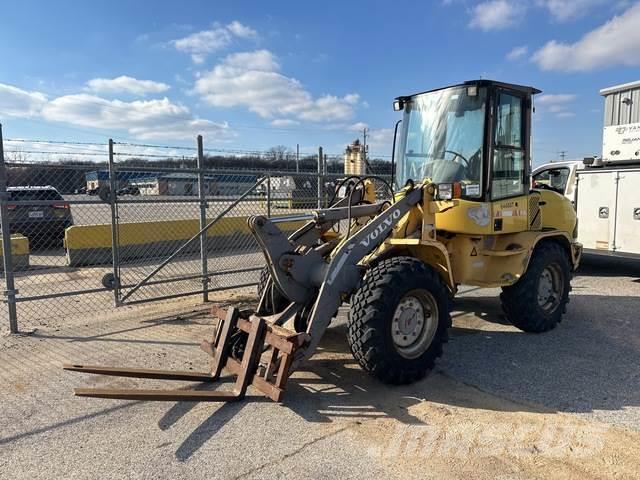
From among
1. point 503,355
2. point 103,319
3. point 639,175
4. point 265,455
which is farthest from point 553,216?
point 103,319

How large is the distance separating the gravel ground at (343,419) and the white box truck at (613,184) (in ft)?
13.2

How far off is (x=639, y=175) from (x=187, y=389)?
8325mm

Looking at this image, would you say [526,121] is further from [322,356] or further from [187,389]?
[187,389]

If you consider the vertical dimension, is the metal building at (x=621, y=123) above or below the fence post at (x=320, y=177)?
above

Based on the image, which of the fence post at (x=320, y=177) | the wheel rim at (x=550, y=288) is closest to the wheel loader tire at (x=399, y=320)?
the wheel rim at (x=550, y=288)

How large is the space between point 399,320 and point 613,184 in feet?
22.2

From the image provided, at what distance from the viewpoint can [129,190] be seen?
6.55 meters

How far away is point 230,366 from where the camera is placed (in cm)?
434

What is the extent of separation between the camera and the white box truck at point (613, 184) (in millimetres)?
8734

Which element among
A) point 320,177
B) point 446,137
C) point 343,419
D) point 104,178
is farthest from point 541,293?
point 104,178

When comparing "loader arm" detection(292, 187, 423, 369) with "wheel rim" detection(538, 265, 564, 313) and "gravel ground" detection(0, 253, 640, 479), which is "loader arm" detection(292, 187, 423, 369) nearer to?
"gravel ground" detection(0, 253, 640, 479)

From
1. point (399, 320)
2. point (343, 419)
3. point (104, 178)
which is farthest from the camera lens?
point (104, 178)

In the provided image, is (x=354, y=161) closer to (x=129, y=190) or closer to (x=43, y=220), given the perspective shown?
(x=129, y=190)

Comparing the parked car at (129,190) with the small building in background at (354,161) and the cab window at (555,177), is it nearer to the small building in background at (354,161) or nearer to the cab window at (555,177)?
the small building in background at (354,161)
